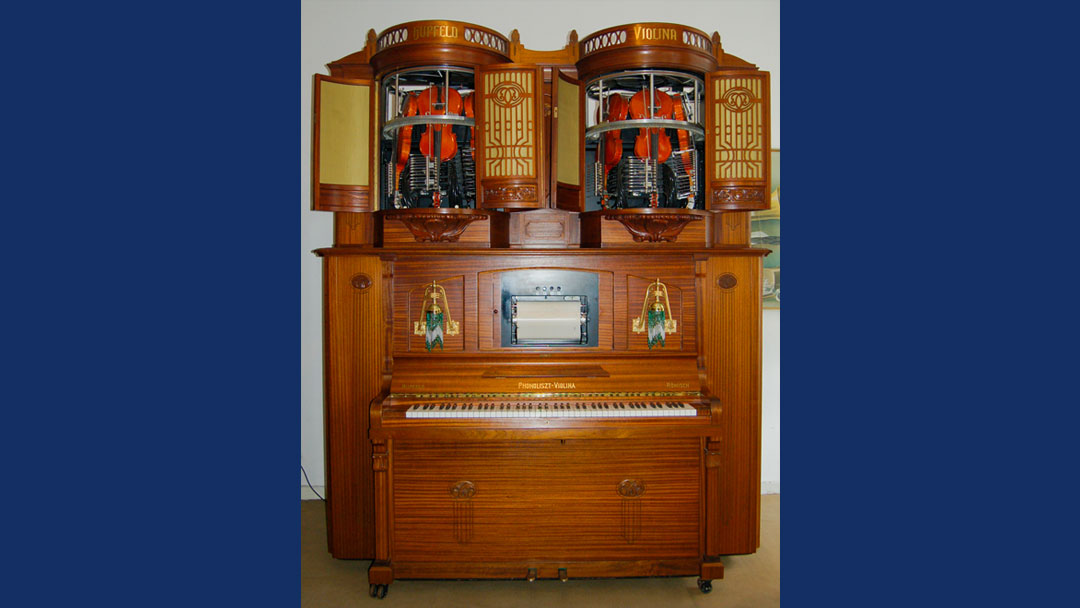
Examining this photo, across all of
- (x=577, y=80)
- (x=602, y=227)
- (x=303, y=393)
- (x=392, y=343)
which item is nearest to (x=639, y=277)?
(x=602, y=227)

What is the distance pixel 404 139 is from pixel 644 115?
1240 mm

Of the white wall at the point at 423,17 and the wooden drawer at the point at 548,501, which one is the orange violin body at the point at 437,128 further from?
the wooden drawer at the point at 548,501

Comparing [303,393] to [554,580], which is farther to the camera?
[303,393]

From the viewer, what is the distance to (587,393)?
124 inches

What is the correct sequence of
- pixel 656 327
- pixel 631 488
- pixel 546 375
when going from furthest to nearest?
pixel 656 327 → pixel 546 375 → pixel 631 488

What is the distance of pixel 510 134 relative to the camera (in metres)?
3.10

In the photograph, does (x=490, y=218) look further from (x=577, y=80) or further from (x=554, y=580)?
(x=554, y=580)

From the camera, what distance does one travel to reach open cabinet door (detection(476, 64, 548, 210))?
3084mm

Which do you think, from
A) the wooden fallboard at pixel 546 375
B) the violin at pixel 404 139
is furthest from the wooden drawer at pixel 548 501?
the violin at pixel 404 139

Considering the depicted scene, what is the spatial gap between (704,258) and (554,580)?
1860 millimetres

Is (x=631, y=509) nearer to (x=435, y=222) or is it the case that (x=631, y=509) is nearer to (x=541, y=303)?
(x=541, y=303)

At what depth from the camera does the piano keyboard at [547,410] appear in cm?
299

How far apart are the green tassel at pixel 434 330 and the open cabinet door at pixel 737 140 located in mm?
1536

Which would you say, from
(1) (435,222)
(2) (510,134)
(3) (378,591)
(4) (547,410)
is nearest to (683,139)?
(2) (510,134)
